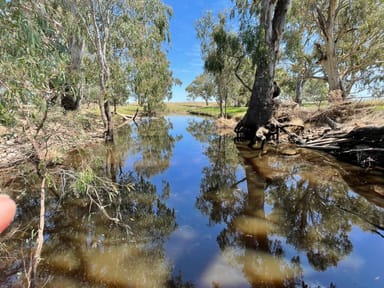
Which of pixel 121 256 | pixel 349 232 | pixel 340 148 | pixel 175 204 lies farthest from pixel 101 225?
pixel 340 148

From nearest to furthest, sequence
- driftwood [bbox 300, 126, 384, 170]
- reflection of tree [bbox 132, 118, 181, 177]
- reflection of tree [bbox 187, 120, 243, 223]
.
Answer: reflection of tree [bbox 187, 120, 243, 223], driftwood [bbox 300, 126, 384, 170], reflection of tree [bbox 132, 118, 181, 177]

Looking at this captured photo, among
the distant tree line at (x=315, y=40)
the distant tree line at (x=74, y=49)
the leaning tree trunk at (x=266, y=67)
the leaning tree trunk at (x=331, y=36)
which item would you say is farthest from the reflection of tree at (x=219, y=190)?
the leaning tree trunk at (x=331, y=36)

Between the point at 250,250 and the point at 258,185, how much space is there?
2.76 m

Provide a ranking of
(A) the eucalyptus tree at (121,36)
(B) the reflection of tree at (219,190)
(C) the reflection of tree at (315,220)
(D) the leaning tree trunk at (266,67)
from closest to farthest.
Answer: (C) the reflection of tree at (315,220), (B) the reflection of tree at (219,190), (D) the leaning tree trunk at (266,67), (A) the eucalyptus tree at (121,36)

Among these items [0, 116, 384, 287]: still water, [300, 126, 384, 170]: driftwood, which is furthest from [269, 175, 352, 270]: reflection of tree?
[300, 126, 384, 170]: driftwood

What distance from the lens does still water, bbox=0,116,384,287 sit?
2752 mm

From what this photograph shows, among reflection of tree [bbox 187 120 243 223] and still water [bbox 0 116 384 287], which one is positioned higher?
still water [bbox 0 116 384 287]

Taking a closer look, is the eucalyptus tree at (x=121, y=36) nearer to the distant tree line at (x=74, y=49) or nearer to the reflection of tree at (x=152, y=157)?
the distant tree line at (x=74, y=49)

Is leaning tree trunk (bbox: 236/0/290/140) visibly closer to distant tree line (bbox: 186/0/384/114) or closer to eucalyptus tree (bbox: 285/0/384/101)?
distant tree line (bbox: 186/0/384/114)

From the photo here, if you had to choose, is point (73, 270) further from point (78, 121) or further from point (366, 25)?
point (366, 25)

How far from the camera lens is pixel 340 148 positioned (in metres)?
7.96

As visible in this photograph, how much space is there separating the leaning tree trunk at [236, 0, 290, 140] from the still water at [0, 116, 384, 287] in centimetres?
532

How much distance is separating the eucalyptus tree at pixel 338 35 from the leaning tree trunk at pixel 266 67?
3413 millimetres

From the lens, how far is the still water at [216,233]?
2752mm
